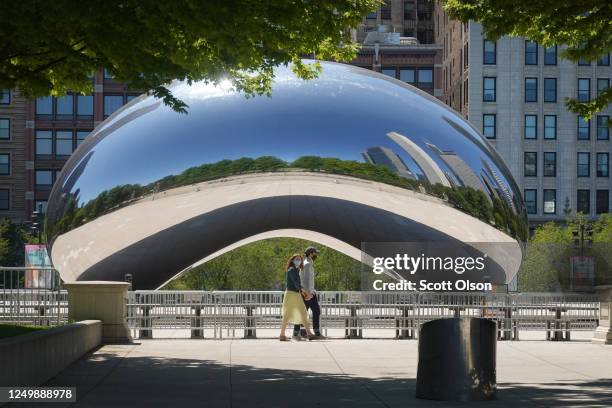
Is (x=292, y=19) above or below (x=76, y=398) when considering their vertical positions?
above

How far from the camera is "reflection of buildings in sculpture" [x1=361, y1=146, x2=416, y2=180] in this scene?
2591 cm

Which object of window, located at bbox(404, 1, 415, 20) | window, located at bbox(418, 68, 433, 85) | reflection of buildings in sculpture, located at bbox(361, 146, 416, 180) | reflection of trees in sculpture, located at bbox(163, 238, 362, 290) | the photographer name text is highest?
window, located at bbox(404, 1, 415, 20)

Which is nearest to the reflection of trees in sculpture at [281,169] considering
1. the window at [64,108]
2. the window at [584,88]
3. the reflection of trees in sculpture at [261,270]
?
the reflection of trees in sculpture at [261,270]

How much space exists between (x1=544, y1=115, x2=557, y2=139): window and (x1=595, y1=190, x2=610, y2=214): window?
552 cm

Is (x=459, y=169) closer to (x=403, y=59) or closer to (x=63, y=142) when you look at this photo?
(x=63, y=142)

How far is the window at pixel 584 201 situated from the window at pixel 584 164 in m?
1.39

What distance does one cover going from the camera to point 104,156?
26219 millimetres

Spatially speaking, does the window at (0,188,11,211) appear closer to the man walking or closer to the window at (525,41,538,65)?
the window at (525,41,538,65)

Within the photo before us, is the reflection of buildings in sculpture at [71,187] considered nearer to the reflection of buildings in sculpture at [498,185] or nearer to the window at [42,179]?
the reflection of buildings in sculpture at [498,185]

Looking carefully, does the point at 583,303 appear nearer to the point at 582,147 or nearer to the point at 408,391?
the point at 408,391

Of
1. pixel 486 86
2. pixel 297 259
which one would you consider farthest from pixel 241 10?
pixel 486 86

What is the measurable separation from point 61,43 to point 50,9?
161 cm

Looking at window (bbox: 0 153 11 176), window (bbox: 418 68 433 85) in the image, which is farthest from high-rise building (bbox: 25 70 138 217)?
window (bbox: 418 68 433 85)

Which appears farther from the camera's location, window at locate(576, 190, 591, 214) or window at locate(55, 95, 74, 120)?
window at locate(55, 95, 74, 120)
